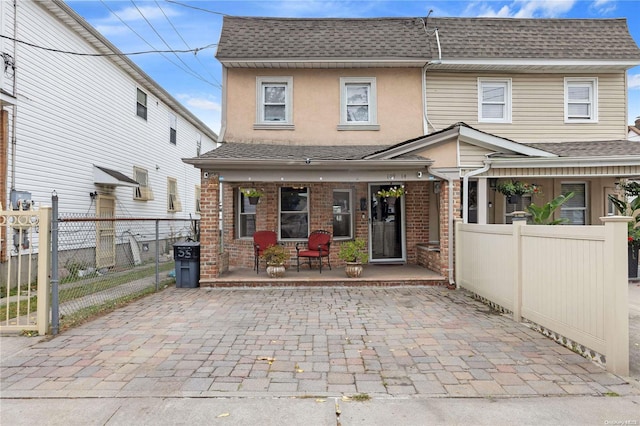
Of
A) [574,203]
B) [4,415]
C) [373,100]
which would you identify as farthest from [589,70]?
[4,415]

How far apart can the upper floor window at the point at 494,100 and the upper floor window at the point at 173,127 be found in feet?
40.3

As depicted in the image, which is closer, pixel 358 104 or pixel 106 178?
pixel 358 104

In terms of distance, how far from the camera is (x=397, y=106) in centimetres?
1003

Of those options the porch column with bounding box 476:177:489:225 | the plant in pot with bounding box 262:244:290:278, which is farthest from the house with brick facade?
the plant in pot with bounding box 262:244:290:278

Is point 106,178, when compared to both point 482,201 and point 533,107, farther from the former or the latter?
point 533,107

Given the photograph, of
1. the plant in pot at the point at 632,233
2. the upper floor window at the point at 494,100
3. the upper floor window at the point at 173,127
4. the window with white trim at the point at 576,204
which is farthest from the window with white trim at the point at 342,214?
the upper floor window at the point at 173,127

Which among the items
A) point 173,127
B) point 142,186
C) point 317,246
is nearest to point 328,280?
point 317,246

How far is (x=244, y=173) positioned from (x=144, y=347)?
14.2 ft

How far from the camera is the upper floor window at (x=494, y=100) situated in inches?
401

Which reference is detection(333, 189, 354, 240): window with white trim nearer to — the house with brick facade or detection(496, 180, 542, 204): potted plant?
the house with brick facade

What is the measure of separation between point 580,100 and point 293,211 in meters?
8.56

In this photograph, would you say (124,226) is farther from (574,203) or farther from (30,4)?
(574,203)

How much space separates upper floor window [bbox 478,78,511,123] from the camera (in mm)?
10180

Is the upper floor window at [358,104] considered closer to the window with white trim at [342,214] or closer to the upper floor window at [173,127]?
the window with white trim at [342,214]
